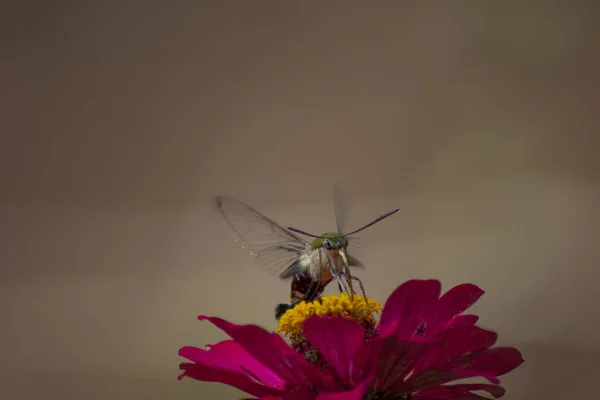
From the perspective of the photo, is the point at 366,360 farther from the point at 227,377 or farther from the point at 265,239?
the point at 265,239

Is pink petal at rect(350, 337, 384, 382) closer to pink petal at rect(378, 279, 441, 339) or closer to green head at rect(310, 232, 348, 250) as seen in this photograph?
pink petal at rect(378, 279, 441, 339)

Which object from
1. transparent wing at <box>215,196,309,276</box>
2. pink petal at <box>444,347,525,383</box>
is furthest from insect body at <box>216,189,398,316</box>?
pink petal at <box>444,347,525,383</box>

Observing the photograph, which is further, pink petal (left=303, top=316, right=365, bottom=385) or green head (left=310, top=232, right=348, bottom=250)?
green head (left=310, top=232, right=348, bottom=250)

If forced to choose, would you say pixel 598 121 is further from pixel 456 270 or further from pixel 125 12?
pixel 125 12

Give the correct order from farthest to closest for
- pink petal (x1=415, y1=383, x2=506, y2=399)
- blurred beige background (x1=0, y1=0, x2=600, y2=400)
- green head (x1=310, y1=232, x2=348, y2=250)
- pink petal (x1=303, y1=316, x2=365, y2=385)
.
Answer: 1. blurred beige background (x1=0, y1=0, x2=600, y2=400)
2. green head (x1=310, y1=232, x2=348, y2=250)
3. pink petal (x1=415, y1=383, x2=506, y2=399)
4. pink petal (x1=303, y1=316, x2=365, y2=385)

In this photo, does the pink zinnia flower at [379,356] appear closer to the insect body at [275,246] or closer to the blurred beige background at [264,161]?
the insect body at [275,246]

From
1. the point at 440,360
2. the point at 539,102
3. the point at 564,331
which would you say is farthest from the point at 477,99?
the point at 440,360

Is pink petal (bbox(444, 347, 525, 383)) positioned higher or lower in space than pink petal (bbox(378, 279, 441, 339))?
lower
